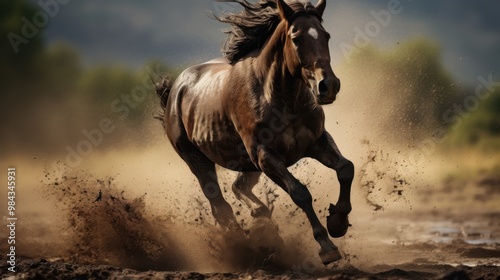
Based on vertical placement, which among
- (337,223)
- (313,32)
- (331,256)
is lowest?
(331,256)

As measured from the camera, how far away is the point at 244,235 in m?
6.67

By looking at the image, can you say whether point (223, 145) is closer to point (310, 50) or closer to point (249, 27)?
point (249, 27)

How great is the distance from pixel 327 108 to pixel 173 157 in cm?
225

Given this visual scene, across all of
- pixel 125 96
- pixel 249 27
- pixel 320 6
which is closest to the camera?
pixel 320 6

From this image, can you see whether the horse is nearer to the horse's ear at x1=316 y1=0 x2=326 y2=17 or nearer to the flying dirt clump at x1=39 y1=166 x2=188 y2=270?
the horse's ear at x1=316 y1=0 x2=326 y2=17

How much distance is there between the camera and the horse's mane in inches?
241

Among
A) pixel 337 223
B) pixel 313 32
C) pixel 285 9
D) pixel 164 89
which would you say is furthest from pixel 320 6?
pixel 164 89

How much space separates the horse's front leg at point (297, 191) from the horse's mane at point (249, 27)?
0.95m

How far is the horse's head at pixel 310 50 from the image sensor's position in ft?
17.0

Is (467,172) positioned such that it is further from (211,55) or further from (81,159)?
(81,159)

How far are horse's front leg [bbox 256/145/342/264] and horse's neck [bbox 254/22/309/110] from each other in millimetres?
388

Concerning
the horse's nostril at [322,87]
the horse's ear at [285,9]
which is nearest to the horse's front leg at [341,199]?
the horse's nostril at [322,87]

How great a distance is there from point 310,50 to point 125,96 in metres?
7.41

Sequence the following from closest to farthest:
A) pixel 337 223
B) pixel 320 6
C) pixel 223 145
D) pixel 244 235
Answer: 1. pixel 337 223
2. pixel 320 6
3. pixel 223 145
4. pixel 244 235
